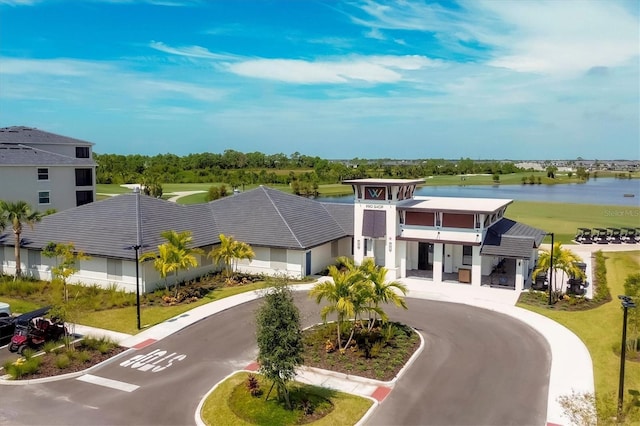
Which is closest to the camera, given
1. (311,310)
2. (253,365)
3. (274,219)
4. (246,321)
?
(253,365)

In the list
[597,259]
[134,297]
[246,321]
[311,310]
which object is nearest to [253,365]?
[246,321]

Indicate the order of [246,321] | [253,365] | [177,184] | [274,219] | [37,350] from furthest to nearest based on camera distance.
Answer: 1. [177,184]
2. [274,219]
3. [246,321]
4. [37,350]
5. [253,365]

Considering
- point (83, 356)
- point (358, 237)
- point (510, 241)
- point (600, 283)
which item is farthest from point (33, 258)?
point (600, 283)

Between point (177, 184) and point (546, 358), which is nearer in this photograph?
point (546, 358)

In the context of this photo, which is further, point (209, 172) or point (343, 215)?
point (209, 172)

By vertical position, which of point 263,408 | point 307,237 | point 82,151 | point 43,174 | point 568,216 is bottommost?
point 263,408

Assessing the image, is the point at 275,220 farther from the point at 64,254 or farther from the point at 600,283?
the point at 600,283

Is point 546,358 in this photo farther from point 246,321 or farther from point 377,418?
point 246,321
